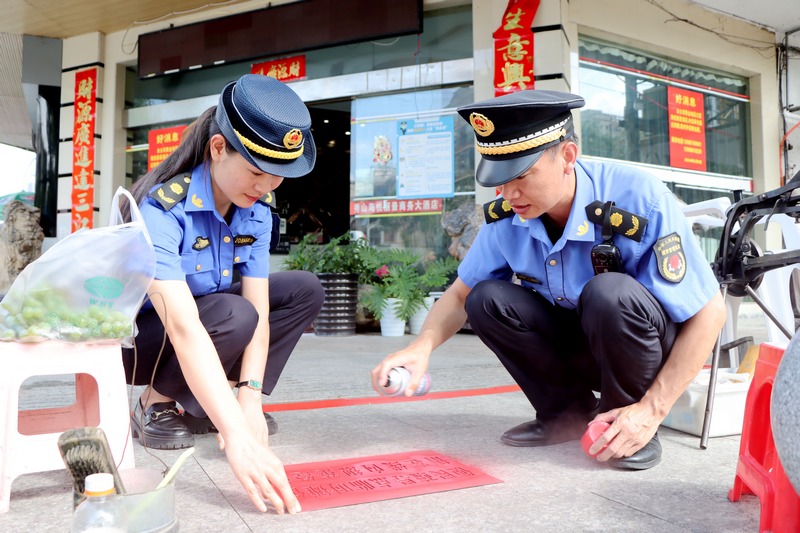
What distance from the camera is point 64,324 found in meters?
1.27

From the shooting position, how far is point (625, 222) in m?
1.48

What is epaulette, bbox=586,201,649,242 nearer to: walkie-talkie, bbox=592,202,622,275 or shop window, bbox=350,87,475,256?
walkie-talkie, bbox=592,202,622,275

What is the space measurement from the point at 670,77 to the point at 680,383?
570cm

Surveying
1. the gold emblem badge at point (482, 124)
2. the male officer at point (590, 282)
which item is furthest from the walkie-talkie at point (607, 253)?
the gold emblem badge at point (482, 124)

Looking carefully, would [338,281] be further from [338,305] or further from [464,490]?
[464,490]

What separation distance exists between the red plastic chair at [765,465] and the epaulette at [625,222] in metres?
0.39

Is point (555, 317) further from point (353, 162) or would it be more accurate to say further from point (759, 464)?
point (353, 162)

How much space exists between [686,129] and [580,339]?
551 centimetres

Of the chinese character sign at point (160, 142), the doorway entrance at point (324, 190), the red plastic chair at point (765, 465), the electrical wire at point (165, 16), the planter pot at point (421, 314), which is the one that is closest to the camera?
the red plastic chair at point (765, 465)

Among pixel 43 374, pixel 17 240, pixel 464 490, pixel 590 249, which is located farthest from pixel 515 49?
pixel 17 240

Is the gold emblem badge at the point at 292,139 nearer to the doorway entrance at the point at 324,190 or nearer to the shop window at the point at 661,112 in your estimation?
the shop window at the point at 661,112

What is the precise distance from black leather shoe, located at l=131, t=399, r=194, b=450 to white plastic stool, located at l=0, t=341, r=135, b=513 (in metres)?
0.36

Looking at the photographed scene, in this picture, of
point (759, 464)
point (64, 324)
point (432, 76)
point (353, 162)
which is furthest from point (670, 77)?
point (64, 324)

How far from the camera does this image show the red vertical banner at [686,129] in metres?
6.30
